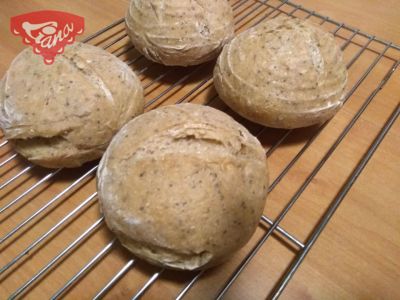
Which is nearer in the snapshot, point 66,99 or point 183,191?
point 183,191

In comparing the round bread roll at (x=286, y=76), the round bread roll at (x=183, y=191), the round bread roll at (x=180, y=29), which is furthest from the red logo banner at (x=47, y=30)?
the round bread roll at (x=286, y=76)

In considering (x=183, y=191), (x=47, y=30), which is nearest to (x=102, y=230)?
(x=183, y=191)

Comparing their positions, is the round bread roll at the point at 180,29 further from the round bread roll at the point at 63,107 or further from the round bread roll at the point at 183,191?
the round bread roll at the point at 183,191

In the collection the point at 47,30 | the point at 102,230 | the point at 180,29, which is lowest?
the point at 102,230

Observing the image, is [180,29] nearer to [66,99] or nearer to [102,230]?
[66,99]

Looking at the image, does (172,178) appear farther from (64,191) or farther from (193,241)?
(64,191)

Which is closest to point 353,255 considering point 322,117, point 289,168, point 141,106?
point 289,168
